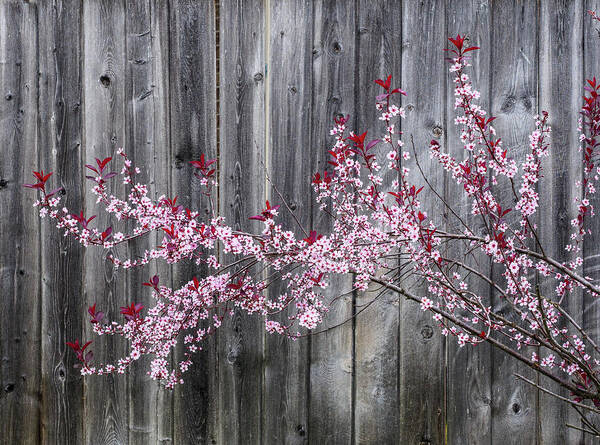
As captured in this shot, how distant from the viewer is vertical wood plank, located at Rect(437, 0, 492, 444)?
181 centimetres

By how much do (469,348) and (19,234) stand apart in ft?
5.51

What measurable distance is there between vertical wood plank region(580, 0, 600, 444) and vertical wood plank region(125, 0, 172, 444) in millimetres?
1453

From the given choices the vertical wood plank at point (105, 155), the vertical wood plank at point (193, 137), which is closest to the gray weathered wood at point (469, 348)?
the vertical wood plank at point (193, 137)

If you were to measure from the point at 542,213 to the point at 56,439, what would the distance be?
6.34 ft

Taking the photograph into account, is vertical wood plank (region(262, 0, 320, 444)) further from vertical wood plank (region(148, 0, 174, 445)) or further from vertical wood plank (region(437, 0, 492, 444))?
vertical wood plank (region(437, 0, 492, 444))

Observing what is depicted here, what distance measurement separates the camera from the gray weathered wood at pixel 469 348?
5.94 feet

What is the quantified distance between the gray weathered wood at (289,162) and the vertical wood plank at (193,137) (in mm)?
199

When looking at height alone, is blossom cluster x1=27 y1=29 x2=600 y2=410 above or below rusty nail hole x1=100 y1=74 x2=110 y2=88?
below

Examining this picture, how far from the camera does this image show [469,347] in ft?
5.94

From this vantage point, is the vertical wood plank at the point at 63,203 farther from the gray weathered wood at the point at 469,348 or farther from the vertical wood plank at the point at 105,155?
the gray weathered wood at the point at 469,348

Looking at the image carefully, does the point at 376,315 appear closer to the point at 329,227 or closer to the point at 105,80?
the point at 329,227

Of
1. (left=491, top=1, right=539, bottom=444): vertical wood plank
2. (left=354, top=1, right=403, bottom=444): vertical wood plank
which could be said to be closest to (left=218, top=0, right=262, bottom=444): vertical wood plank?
(left=354, top=1, right=403, bottom=444): vertical wood plank

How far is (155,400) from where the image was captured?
187 centimetres

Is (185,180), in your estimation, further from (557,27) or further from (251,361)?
(557,27)
